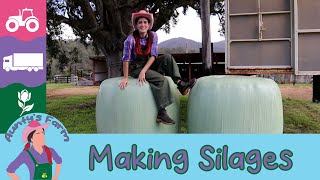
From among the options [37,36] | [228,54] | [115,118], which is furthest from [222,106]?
[228,54]

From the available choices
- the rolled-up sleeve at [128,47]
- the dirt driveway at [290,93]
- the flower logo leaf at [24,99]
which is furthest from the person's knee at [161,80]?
the dirt driveway at [290,93]

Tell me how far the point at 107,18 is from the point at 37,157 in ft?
24.5

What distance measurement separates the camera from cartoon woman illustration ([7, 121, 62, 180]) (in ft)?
9.99

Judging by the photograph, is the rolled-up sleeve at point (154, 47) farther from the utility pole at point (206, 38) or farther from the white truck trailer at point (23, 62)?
the utility pole at point (206, 38)

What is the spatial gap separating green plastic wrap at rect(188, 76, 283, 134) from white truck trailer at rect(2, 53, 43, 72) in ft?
5.74

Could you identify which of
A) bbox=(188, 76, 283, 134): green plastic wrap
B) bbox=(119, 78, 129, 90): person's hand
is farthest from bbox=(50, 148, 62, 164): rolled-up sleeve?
bbox=(188, 76, 283, 134): green plastic wrap

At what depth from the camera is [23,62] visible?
13.6 ft

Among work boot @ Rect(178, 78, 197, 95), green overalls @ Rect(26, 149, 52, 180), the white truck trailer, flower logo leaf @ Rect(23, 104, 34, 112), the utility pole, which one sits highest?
the utility pole

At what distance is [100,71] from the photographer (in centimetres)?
2145

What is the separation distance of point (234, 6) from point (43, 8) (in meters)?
3.27

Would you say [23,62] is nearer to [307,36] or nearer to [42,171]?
[42,171]

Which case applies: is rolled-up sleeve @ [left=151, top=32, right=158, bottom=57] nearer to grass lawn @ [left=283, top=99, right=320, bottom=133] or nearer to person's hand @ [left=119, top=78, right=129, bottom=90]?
person's hand @ [left=119, top=78, right=129, bottom=90]

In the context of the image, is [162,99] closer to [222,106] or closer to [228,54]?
[222,106]

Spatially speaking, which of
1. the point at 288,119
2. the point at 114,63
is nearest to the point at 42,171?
the point at 114,63
